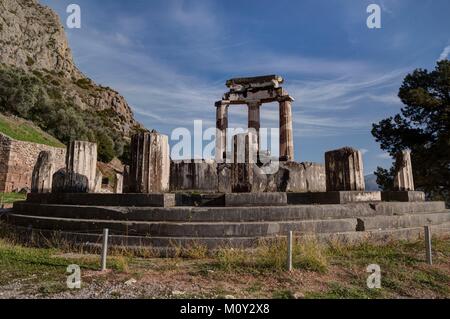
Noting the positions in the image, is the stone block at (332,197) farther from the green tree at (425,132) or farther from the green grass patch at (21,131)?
the green grass patch at (21,131)

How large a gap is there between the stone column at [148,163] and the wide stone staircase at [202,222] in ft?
2.02

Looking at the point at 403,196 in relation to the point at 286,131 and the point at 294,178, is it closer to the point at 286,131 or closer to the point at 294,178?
the point at 294,178

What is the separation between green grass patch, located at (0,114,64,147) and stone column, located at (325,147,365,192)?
81.1ft

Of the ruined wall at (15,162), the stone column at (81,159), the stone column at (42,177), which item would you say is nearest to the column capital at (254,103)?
the stone column at (81,159)

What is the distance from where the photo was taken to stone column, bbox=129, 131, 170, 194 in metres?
8.70

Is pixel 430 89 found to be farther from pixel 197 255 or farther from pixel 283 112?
pixel 197 255

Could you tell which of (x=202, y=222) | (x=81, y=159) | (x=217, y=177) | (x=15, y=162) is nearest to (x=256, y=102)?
(x=217, y=177)

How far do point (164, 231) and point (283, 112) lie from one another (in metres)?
A: 14.5

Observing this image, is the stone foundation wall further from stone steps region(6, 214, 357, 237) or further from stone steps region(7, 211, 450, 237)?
stone steps region(6, 214, 357, 237)

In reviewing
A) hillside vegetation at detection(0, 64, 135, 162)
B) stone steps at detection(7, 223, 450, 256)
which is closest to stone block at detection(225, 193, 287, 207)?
stone steps at detection(7, 223, 450, 256)

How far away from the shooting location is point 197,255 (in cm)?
652

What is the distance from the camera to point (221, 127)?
66.9ft

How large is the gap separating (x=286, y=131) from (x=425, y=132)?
36.0 ft
